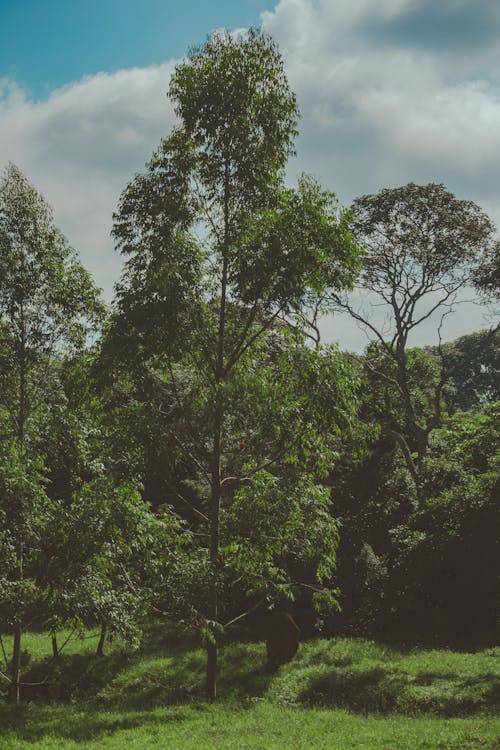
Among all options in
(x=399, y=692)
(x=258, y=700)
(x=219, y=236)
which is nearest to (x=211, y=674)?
(x=258, y=700)

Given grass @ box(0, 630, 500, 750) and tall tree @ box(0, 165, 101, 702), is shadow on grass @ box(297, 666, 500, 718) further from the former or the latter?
tall tree @ box(0, 165, 101, 702)

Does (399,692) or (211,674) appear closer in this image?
(211,674)

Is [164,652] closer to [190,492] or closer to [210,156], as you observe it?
[190,492]

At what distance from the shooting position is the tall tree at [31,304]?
16.4m

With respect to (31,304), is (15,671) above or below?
below

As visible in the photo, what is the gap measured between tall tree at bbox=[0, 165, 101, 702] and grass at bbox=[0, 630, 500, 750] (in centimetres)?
342

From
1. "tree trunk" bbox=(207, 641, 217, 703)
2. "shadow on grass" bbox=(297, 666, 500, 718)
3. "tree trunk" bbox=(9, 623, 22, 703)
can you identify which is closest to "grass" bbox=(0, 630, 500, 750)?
"shadow on grass" bbox=(297, 666, 500, 718)

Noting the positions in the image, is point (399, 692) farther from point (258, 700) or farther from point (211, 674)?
point (211, 674)

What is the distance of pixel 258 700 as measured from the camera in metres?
16.4

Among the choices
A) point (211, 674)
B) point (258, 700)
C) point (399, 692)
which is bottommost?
point (258, 700)

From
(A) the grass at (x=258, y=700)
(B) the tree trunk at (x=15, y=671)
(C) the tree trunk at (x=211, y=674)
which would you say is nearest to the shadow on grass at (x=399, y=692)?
(A) the grass at (x=258, y=700)

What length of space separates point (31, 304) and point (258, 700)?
11.7 m

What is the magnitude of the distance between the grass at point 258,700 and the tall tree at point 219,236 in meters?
2.07

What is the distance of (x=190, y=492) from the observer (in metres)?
27.2
